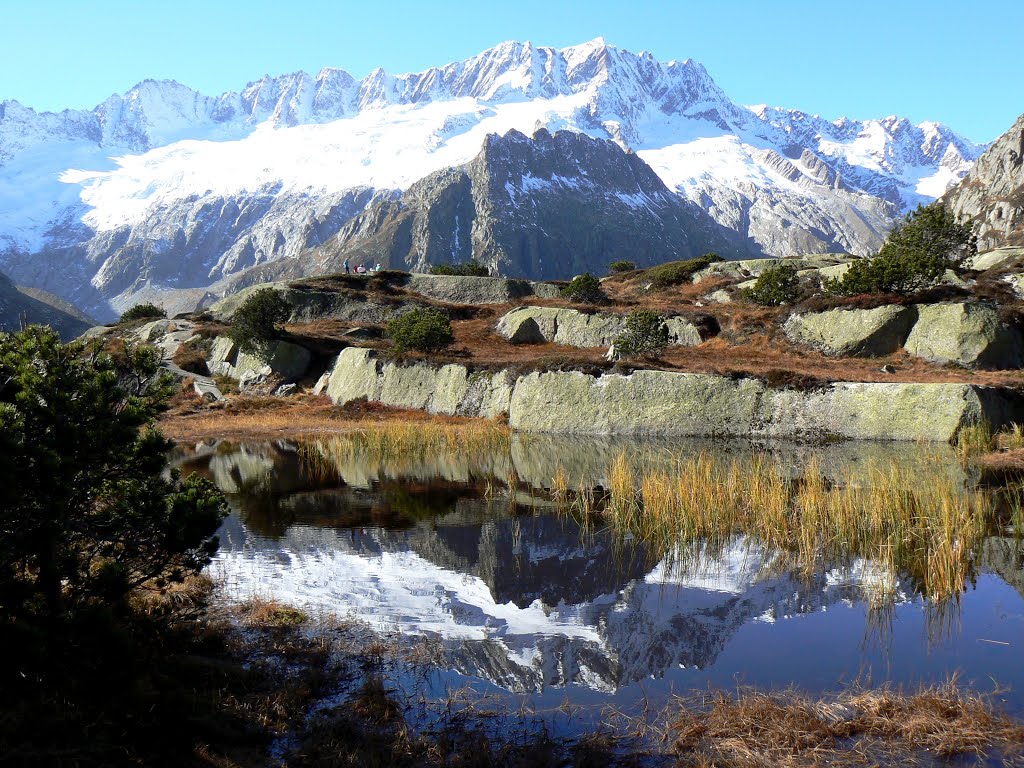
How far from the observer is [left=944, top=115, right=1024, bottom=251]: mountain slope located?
16200 cm

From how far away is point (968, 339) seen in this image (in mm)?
30906

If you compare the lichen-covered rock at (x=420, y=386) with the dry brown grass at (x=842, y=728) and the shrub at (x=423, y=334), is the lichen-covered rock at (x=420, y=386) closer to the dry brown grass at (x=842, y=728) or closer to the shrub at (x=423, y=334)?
the shrub at (x=423, y=334)

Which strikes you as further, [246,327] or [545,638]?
[246,327]

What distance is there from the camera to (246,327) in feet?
143

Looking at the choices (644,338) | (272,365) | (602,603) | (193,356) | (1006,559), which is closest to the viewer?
(602,603)

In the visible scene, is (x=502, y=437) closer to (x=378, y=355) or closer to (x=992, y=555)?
(x=378, y=355)

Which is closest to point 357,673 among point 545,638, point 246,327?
point 545,638

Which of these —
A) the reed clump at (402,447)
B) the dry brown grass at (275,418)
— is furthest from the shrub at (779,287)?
the reed clump at (402,447)

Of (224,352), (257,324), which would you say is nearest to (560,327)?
(257,324)

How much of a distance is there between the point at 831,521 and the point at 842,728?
6909mm

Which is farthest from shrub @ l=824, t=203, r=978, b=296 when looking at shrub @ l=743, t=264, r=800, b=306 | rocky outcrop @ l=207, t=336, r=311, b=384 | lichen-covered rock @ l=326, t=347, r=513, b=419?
rocky outcrop @ l=207, t=336, r=311, b=384

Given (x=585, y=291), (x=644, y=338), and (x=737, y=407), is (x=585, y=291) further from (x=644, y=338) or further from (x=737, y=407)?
(x=737, y=407)

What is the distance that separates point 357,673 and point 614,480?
336 inches

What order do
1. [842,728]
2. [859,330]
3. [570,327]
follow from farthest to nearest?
[570,327] → [859,330] → [842,728]
